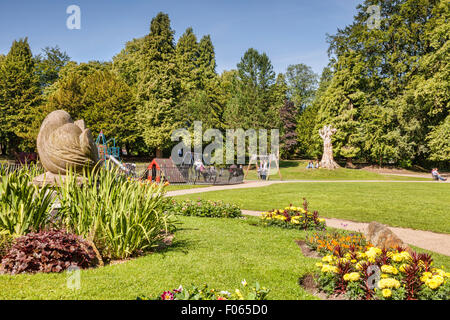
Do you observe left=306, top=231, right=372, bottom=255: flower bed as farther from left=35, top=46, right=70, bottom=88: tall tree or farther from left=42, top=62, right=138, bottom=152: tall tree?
left=35, top=46, right=70, bottom=88: tall tree

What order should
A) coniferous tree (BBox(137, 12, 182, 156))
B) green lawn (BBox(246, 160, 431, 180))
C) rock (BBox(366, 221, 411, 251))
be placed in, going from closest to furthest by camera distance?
rock (BBox(366, 221, 411, 251))
green lawn (BBox(246, 160, 431, 180))
coniferous tree (BBox(137, 12, 182, 156))

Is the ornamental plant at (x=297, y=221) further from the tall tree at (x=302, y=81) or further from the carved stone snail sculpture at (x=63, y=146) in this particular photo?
the tall tree at (x=302, y=81)

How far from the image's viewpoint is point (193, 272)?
14.4 ft

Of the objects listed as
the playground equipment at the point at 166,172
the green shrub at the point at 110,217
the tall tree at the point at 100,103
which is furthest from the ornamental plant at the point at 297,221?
the tall tree at the point at 100,103

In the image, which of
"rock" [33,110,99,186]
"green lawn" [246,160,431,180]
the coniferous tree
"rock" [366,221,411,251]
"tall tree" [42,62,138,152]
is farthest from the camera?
the coniferous tree

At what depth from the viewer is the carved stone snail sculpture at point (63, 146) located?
720 cm

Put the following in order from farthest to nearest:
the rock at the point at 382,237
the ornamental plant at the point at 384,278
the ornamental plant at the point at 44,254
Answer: the rock at the point at 382,237
the ornamental plant at the point at 44,254
the ornamental plant at the point at 384,278

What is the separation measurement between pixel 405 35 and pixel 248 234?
38.0 metres

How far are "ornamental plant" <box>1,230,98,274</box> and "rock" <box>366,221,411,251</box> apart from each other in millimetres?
4983

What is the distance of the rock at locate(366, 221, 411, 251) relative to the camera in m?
5.30

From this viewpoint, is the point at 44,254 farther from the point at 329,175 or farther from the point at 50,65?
the point at 50,65

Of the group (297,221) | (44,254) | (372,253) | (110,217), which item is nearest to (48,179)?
(110,217)

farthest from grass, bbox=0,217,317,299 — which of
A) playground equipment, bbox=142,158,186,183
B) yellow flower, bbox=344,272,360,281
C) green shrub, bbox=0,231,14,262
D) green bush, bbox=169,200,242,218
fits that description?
playground equipment, bbox=142,158,186,183

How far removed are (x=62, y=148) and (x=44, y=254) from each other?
12.3 feet
